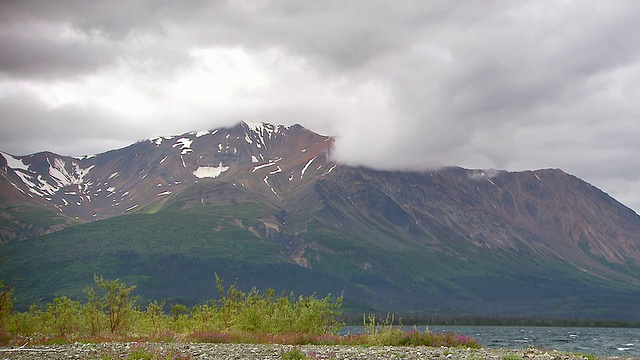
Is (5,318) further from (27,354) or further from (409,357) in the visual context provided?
(409,357)

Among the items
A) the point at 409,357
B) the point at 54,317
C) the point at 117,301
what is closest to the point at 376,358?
the point at 409,357

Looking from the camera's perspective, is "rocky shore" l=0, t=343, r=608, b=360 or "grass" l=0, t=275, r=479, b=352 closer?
"rocky shore" l=0, t=343, r=608, b=360

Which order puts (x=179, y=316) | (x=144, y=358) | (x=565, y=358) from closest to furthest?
(x=144, y=358) < (x=565, y=358) < (x=179, y=316)

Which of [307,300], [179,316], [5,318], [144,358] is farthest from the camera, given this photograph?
[179,316]

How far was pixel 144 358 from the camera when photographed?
35.3 metres

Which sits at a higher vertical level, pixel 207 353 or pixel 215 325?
pixel 215 325

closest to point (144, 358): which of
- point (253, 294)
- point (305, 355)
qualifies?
point (305, 355)

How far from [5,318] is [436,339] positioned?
38.2 metres

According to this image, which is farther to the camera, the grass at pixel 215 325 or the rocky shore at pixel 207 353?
the grass at pixel 215 325

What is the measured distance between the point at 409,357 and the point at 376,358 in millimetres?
2449

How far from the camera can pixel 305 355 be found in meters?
38.2

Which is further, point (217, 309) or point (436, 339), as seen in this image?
point (217, 309)

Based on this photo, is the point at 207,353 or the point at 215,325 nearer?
the point at 207,353

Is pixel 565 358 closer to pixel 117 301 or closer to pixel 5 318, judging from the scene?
pixel 117 301
